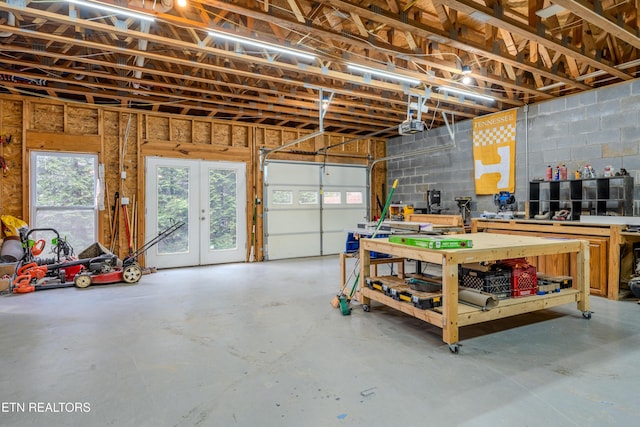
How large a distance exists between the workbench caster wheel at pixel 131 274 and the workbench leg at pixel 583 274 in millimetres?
6223

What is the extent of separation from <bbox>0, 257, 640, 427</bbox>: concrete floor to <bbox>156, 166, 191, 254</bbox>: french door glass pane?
111 inches

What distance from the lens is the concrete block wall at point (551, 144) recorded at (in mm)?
5297

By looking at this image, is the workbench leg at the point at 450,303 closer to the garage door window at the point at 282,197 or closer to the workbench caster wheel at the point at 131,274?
the workbench caster wheel at the point at 131,274

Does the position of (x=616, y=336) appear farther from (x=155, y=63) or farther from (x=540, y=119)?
(x=155, y=63)

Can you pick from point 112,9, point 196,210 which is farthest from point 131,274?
point 112,9

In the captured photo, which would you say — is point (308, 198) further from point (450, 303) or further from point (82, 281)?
point (450, 303)

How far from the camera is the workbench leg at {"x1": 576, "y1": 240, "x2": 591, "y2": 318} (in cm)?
378

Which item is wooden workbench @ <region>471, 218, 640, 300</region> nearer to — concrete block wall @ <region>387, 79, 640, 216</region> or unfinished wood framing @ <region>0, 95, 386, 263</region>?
concrete block wall @ <region>387, 79, 640, 216</region>

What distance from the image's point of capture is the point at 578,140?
5.84 m

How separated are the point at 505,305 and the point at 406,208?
5114 mm

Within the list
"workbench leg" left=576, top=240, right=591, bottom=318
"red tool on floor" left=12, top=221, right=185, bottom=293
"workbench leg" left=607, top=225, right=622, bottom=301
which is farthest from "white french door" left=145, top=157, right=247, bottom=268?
"workbench leg" left=607, top=225, right=622, bottom=301

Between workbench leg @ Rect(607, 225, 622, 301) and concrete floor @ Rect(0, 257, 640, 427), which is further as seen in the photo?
workbench leg @ Rect(607, 225, 622, 301)

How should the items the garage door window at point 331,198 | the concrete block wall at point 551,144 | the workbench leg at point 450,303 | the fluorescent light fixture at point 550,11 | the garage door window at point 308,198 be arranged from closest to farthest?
the workbench leg at point 450,303, the fluorescent light fixture at point 550,11, the concrete block wall at point 551,144, the garage door window at point 308,198, the garage door window at point 331,198

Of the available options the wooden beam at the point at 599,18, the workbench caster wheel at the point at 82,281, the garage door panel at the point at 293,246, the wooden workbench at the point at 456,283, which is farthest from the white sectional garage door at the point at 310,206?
the wooden beam at the point at 599,18
